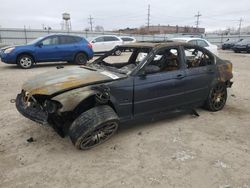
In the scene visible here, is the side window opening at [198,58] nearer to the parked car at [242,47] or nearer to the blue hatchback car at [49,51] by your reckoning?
the blue hatchback car at [49,51]

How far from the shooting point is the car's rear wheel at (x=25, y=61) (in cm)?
1048

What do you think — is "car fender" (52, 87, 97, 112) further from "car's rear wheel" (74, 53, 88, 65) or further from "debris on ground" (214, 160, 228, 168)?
Result: "car's rear wheel" (74, 53, 88, 65)

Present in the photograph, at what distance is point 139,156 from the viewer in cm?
338

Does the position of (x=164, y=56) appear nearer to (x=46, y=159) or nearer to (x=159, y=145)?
(x=159, y=145)

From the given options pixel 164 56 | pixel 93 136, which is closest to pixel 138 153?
pixel 93 136

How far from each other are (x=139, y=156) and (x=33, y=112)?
1.68m

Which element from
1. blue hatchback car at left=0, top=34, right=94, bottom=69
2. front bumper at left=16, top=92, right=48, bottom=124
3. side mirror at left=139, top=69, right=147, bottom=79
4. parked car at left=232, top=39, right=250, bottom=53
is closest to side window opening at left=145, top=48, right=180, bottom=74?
side mirror at left=139, top=69, right=147, bottom=79

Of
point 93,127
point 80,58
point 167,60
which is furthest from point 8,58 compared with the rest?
point 93,127

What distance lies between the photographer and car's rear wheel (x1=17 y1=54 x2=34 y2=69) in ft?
34.4

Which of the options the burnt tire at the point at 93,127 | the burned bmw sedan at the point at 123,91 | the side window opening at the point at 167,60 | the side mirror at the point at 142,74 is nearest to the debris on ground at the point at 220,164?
the burned bmw sedan at the point at 123,91

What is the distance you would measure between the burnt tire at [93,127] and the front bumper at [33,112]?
42 cm

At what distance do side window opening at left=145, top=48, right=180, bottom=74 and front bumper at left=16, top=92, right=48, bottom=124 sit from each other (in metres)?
2.07

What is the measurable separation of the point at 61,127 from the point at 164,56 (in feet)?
7.60

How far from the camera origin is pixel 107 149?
356 cm
